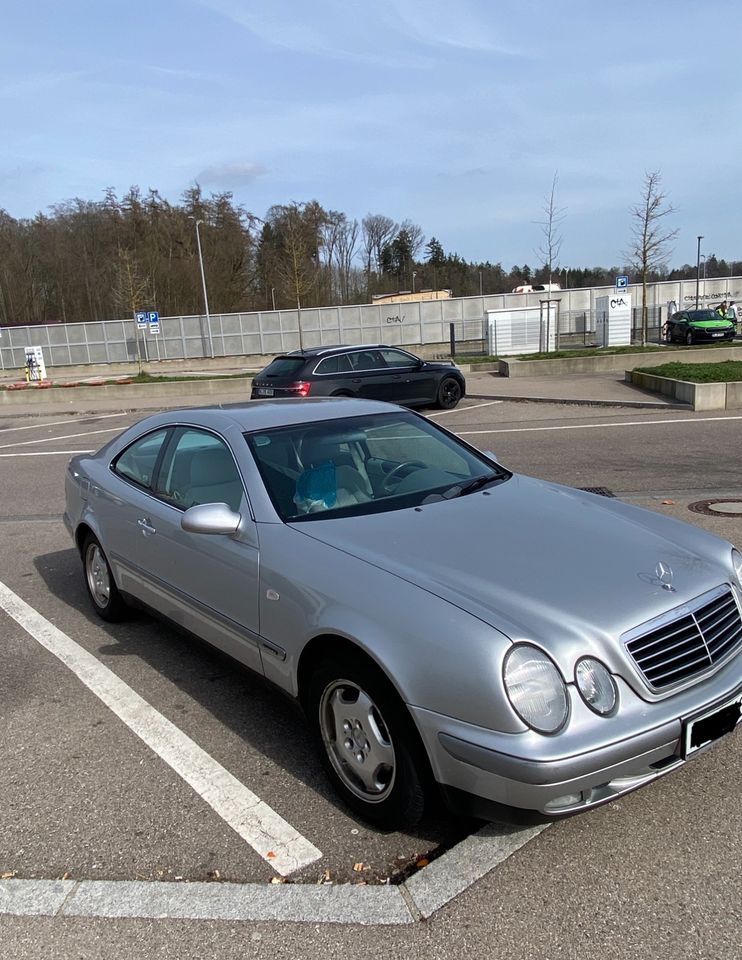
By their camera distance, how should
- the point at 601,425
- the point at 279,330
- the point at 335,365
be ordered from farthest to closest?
1. the point at 279,330
2. the point at 335,365
3. the point at 601,425

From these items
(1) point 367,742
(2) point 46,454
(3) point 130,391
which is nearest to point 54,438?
(2) point 46,454

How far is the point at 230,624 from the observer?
3.39 metres

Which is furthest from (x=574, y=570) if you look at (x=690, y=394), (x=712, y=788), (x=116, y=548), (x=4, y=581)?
(x=690, y=394)

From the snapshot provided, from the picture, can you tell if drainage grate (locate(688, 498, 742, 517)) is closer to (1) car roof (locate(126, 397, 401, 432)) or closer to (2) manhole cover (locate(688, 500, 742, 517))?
(2) manhole cover (locate(688, 500, 742, 517))

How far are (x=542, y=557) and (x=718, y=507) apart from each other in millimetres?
4824

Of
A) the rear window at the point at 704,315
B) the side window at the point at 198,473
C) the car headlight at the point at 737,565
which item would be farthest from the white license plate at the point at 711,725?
the rear window at the point at 704,315

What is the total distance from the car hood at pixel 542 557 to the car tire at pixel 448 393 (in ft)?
42.3

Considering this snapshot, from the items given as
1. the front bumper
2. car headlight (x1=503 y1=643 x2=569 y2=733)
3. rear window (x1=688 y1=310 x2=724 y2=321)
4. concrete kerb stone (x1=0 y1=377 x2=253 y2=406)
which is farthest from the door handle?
rear window (x1=688 y1=310 x2=724 y2=321)

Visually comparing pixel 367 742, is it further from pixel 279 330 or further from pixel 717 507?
pixel 279 330

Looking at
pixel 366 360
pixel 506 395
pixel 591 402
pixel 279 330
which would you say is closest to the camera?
pixel 591 402

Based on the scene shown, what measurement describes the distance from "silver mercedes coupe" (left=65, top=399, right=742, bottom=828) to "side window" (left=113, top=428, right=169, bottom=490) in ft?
0.96

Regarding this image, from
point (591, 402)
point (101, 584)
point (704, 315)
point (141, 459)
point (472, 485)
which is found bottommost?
point (591, 402)

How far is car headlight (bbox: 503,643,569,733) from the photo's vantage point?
2.28 m

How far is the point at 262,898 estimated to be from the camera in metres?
2.45
